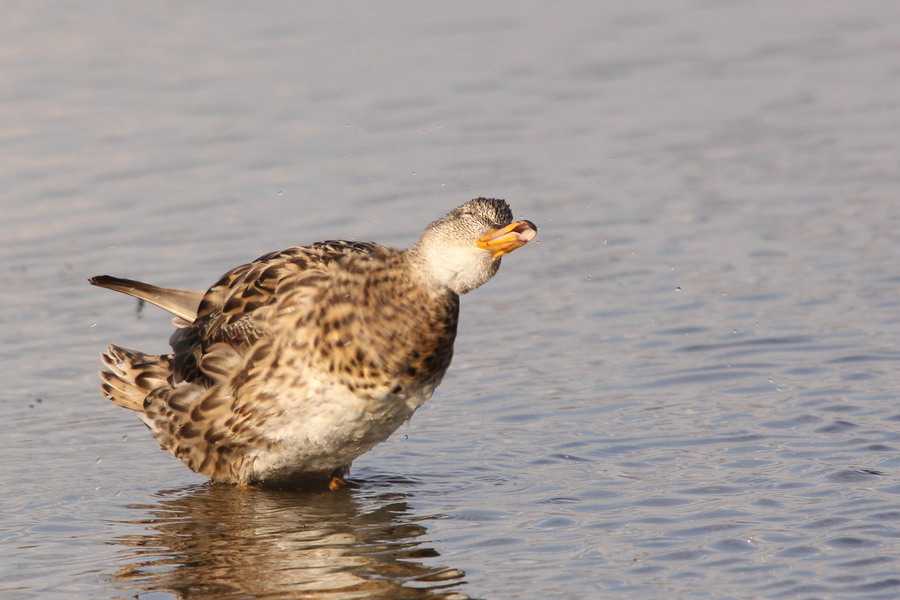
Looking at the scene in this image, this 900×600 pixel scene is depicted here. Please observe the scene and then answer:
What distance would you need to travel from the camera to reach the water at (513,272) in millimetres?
7922

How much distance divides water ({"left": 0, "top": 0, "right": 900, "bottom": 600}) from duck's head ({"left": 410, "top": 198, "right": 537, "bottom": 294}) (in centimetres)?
138

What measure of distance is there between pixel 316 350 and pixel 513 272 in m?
4.76

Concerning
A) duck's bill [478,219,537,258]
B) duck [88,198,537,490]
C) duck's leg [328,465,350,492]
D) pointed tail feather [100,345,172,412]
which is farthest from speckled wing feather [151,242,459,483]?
duck's bill [478,219,537,258]

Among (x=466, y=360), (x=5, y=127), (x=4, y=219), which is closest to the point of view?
(x=466, y=360)

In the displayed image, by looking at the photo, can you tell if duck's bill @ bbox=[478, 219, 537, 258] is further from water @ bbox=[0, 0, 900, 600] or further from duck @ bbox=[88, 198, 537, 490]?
water @ bbox=[0, 0, 900, 600]

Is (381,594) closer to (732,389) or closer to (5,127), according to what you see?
(732,389)

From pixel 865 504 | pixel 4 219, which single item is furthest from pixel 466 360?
pixel 4 219

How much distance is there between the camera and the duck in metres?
8.20

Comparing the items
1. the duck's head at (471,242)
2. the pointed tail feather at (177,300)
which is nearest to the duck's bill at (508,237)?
the duck's head at (471,242)

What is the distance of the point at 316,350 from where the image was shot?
8492 mm

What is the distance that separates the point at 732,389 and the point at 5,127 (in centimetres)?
936

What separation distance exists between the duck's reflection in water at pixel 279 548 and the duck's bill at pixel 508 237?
1639 millimetres

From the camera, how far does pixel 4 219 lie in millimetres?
14164

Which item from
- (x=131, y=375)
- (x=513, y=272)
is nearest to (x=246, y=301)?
(x=131, y=375)
